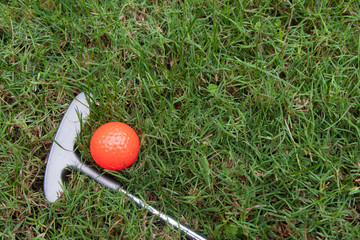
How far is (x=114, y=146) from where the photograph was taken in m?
2.02

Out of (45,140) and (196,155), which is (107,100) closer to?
(45,140)

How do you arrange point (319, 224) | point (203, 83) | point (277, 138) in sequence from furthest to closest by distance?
1. point (203, 83)
2. point (277, 138)
3. point (319, 224)

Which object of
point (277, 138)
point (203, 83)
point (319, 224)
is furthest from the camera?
point (203, 83)

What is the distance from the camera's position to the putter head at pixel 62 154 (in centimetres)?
219

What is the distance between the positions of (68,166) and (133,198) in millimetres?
530

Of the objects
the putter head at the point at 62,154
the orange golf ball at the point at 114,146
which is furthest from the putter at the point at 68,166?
the orange golf ball at the point at 114,146

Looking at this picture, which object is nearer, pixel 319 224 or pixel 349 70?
pixel 319 224

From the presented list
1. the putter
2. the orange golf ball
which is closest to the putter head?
the putter

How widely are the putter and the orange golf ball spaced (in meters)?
0.19

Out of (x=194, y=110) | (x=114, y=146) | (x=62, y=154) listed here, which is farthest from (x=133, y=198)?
(x=194, y=110)

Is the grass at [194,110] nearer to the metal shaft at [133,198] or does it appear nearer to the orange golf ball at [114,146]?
the metal shaft at [133,198]

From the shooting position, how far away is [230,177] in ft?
7.45

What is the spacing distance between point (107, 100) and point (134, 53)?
1.49 feet

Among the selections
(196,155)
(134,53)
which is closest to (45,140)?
(134,53)
